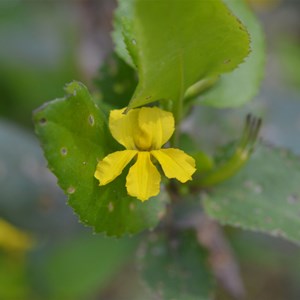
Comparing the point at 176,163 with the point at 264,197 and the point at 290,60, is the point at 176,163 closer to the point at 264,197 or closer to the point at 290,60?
the point at 264,197

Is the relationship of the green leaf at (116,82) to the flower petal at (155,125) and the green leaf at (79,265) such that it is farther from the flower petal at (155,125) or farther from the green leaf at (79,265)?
the green leaf at (79,265)

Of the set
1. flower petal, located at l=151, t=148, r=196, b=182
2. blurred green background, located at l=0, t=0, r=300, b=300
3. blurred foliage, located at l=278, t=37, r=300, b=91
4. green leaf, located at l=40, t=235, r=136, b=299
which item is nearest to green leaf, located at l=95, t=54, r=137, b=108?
blurred green background, located at l=0, t=0, r=300, b=300

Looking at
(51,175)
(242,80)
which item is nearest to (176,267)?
(242,80)

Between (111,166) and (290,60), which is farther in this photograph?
(290,60)

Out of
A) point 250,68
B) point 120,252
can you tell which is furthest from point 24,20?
point 250,68

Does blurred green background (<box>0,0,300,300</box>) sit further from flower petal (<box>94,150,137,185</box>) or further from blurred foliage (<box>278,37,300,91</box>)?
flower petal (<box>94,150,137,185</box>)

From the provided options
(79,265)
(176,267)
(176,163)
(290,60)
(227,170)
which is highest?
(176,163)

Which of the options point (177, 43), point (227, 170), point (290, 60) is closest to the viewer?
point (177, 43)

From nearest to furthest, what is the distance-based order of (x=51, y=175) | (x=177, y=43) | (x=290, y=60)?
(x=177, y=43) → (x=51, y=175) → (x=290, y=60)
